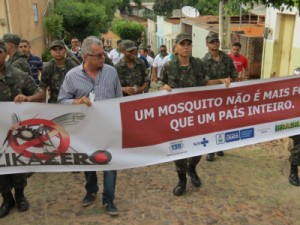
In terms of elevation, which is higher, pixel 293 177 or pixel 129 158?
pixel 129 158

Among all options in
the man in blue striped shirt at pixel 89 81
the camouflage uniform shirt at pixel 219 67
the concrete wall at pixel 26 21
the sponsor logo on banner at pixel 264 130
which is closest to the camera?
the man in blue striped shirt at pixel 89 81

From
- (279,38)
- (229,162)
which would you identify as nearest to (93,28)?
(279,38)

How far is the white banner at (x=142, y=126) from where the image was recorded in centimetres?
379

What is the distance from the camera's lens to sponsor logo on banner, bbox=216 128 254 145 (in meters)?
4.27

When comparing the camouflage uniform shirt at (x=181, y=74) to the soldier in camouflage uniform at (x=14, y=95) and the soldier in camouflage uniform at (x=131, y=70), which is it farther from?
the soldier in camouflage uniform at (x=14, y=95)

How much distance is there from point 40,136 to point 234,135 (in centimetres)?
214

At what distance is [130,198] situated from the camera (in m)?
4.52

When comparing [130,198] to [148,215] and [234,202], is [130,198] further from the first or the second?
[234,202]

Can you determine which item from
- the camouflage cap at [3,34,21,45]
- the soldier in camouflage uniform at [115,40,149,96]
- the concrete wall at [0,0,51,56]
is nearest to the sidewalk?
the soldier in camouflage uniform at [115,40,149,96]

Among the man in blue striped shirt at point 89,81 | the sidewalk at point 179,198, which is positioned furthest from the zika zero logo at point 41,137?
the sidewalk at point 179,198

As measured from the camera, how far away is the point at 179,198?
4.51 meters

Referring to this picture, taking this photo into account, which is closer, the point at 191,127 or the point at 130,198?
the point at 191,127

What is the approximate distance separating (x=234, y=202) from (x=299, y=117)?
1293 millimetres

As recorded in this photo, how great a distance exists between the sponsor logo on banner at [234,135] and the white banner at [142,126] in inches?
0.5
